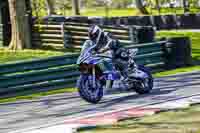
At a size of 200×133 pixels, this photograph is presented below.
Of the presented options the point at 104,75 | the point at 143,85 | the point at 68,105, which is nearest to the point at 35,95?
the point at 68,105

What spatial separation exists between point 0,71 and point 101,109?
362 centimetres

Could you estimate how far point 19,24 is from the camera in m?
25.8

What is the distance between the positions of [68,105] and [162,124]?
10.6 ft

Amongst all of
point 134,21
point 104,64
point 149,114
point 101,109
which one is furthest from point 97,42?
point 134,21

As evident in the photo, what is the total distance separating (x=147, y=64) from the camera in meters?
17.7

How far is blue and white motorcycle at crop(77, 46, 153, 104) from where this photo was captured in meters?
12.2

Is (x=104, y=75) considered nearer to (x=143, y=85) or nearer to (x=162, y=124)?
(x=143, y=85)

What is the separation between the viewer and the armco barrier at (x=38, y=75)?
14430 mm

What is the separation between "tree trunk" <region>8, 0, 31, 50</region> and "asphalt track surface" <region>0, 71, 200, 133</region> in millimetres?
11825

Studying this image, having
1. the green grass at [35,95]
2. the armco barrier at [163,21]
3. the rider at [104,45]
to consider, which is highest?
the rider at [104,45]

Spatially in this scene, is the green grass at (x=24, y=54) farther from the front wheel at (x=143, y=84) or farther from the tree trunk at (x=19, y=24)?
the front wheel at (x=143, y=84)

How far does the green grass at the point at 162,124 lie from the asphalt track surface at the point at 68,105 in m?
1.17

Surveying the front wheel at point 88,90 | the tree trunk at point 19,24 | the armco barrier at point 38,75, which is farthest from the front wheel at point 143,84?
the tree trunk at point 19,24

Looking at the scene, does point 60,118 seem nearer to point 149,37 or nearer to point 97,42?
point 97,42
